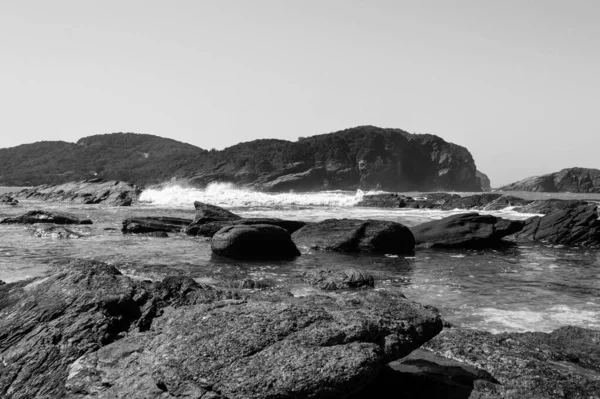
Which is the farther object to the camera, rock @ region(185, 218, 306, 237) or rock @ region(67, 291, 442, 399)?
rock @ region(185, 218, 306, 237)

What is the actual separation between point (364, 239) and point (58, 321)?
16646 millimetres

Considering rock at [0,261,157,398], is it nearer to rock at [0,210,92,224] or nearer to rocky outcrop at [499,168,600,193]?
rock at [0,210,92,224]

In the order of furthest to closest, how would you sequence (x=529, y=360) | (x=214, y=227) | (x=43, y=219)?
(x=43, y=219) → (x=214, y=227) → (x=529, y=360)

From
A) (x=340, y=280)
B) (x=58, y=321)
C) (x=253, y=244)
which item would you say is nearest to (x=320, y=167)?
(x=253, y=244)

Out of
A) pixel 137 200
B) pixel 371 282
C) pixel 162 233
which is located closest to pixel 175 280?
pixel 371 282

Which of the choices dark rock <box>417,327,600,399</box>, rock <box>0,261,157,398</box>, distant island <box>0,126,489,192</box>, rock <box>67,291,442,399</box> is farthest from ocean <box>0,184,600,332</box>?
distant island <box>0,126,489,192</box>

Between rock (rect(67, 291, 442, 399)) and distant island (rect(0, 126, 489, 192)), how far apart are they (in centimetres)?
13249

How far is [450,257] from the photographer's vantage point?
20.5 metres

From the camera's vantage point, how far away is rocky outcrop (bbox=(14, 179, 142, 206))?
68.6 m

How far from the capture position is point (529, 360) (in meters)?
6.71

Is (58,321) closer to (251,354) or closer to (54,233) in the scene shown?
(251,354)

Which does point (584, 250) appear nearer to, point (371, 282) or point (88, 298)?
point (371, 282)

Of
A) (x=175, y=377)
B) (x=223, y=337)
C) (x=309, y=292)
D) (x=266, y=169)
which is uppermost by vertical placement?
(x=266, y=169)

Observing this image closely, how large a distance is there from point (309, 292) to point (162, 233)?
17.2 metres
